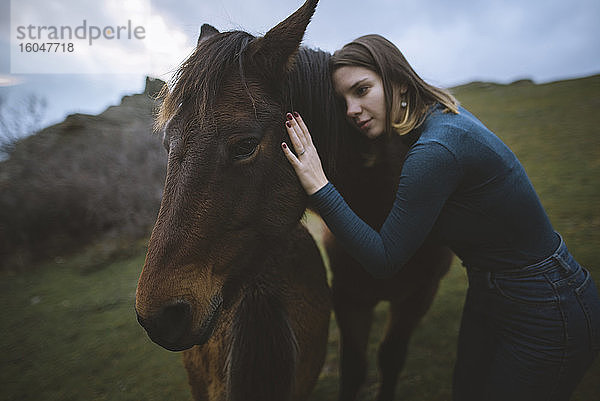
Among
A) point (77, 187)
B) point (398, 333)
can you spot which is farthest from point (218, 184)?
point (77, 187)

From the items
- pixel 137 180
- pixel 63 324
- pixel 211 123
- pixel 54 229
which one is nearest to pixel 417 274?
pixel 211 123

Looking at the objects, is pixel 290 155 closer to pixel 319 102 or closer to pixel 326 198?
pixel 326 198

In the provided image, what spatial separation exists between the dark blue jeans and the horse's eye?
1.28 metres

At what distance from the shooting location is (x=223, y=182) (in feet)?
4.17

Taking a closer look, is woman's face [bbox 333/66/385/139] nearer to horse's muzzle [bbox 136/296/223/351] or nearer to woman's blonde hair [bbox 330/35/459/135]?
woman's blonde hair [bbox 330/35/459/135]

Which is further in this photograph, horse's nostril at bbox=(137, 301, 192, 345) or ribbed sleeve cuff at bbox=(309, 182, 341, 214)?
ribbed sleeve cuff at bbox=(309, 182, 341, 214)

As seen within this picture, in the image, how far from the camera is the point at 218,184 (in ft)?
4.14

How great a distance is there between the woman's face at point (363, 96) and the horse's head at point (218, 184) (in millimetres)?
298

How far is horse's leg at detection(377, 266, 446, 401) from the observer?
2881 millimetres

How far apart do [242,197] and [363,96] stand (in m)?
0.76

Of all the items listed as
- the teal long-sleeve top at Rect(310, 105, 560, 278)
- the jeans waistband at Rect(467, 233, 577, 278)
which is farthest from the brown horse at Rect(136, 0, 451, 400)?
the jeans waistband at Rect(467, 233, 577, 278)

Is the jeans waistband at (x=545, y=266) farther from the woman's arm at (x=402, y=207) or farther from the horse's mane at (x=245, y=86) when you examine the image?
the horse's mane at (x=245, y=86)

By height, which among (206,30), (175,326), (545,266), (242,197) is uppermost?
(206,30)

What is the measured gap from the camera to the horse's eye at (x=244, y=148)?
1.30m
